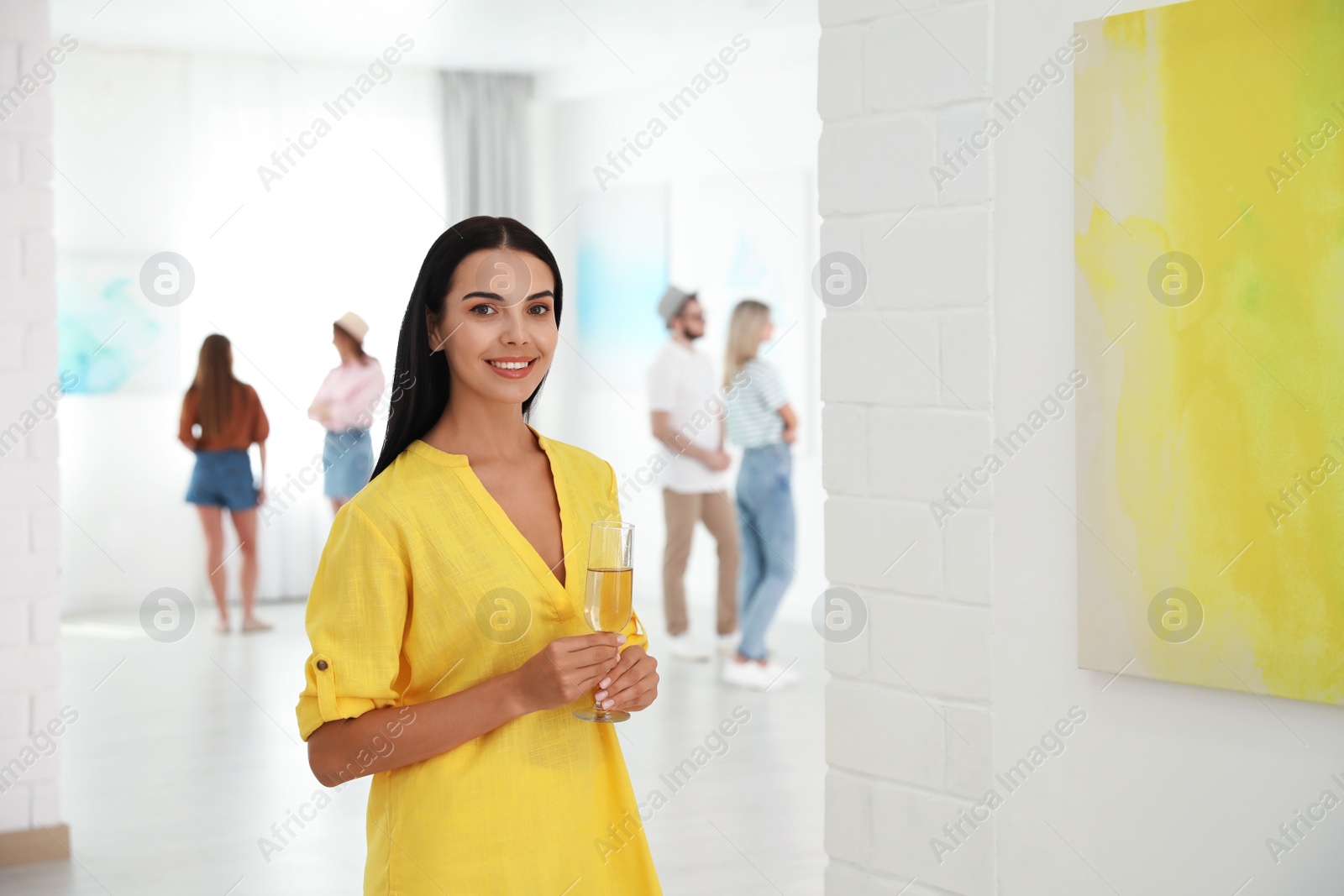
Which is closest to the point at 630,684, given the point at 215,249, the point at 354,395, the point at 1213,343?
the point at 1213,343

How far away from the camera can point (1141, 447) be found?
1646 mm

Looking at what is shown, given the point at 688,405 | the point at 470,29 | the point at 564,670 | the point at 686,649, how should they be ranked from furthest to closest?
1. the point at 470,29
2. the point at 686,649
3. the point at 688,405
4. the point at 564,670

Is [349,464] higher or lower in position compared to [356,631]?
higher

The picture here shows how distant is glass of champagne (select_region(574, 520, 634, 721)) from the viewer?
1446 mm

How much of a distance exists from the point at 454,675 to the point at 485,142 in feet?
24.6

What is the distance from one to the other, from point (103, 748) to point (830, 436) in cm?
373

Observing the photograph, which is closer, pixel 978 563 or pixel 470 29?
pixel 978 563

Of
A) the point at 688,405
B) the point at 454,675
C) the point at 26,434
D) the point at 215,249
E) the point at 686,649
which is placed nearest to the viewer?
the point at 454,675

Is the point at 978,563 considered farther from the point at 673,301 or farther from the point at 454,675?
the point at 673,301

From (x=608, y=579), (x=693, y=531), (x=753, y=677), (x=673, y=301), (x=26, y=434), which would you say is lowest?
(x=753, y=677)

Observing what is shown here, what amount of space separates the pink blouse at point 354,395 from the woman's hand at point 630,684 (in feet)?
19.9

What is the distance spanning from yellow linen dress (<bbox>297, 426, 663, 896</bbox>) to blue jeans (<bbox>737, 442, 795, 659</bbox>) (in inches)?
155

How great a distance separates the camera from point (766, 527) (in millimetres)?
5480

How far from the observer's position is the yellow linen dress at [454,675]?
4.73 feet
